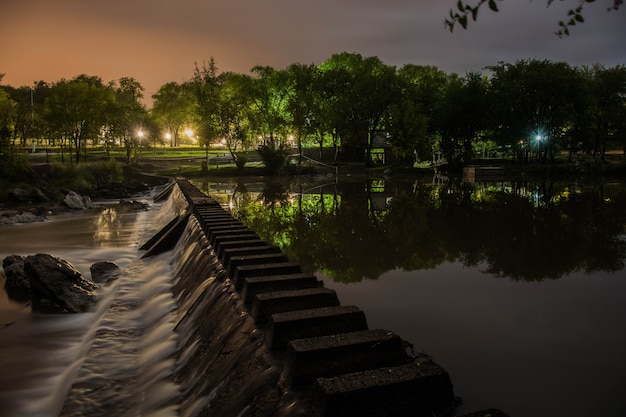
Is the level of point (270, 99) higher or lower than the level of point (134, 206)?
higher

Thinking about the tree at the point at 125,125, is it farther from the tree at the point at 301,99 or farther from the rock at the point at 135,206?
the rock at the point at 135,206

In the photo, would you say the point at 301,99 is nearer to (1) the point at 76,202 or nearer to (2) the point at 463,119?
(2) the point at 463,119

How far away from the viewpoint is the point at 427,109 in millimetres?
59594

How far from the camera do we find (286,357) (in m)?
4.10

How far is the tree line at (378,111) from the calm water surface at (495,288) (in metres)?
35.3

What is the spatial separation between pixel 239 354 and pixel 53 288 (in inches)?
235

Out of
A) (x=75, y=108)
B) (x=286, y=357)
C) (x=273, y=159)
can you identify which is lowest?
(x=286, y=357)

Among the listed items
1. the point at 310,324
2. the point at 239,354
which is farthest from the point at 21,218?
the point at 310,324

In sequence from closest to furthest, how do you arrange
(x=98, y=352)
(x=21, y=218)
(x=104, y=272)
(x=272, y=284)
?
(x=272, y=284), (x=98, y=352), (x=104, y=272), (x=21, y=218)

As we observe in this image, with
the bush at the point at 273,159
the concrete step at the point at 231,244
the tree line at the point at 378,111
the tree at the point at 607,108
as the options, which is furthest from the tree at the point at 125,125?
the tree at the point at 607,108

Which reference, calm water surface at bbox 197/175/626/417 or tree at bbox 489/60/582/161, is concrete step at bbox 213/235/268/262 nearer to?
calm water surface at bbox 197/175/626/417

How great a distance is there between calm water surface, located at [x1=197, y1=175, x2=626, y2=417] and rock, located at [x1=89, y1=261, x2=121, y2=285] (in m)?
4.14

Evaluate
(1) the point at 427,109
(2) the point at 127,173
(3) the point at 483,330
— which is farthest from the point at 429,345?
(1) the point at 427,109

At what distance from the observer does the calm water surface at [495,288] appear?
5219mm
